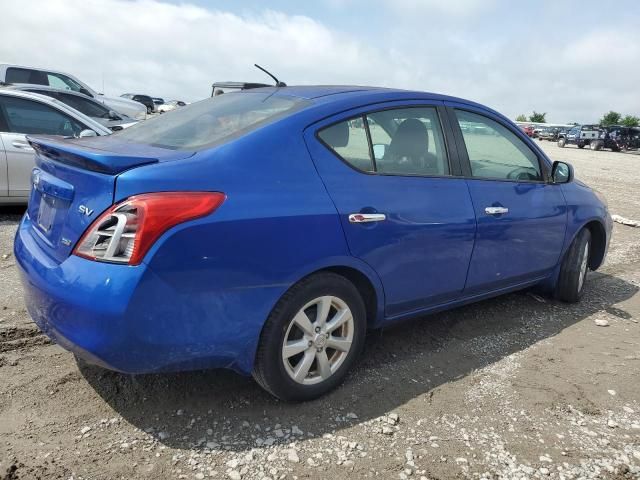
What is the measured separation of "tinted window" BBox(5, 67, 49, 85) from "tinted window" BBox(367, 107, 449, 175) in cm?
1190

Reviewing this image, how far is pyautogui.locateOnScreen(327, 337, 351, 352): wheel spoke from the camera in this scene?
2.96m

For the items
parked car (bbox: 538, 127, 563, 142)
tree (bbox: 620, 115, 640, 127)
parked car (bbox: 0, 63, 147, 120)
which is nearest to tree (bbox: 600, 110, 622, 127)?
tree (bbox: 620, 115, 640, 127)

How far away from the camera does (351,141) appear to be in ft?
9.98

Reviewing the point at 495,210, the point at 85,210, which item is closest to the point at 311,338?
the point at 85,210

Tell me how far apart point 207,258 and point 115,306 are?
410 mm

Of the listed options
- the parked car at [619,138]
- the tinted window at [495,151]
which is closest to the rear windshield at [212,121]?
the tinted window at [495,151]

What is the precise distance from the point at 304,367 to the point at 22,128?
5.49 m

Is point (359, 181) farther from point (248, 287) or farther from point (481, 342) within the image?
point (481, 342)

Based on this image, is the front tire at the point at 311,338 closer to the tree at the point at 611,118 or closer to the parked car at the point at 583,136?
the parked car at the point at 583,136

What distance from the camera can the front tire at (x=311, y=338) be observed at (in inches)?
106

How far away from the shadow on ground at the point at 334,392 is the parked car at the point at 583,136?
38.1 metres

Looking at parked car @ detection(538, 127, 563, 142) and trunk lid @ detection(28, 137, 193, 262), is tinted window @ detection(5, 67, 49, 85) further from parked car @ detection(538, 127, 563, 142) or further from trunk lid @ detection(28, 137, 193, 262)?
parked car @ detection(538, 127, 563, 142)

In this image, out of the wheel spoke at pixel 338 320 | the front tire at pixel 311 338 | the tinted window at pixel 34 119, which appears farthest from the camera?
the tinted window at pixel 34 119

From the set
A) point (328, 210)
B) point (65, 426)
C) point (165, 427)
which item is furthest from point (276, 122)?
point (65, 426)
